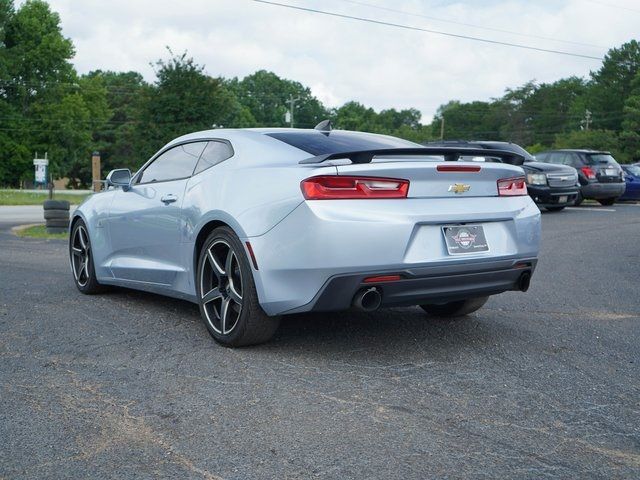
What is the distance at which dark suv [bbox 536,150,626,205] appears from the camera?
21.4 meters

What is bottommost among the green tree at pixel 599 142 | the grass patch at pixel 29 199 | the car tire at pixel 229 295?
the grass patch at pixel 29 199

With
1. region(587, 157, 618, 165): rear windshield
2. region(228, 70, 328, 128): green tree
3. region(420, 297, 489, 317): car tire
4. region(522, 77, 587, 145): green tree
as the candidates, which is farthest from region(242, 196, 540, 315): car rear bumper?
region(228, 70, 328, 128): green tree

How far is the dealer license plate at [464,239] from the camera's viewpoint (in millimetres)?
4676

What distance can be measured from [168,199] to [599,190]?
710 inches

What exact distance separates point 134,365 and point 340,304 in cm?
128

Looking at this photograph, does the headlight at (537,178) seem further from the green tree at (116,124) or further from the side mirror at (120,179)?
the green tree at (116,124)

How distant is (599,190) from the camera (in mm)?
21391

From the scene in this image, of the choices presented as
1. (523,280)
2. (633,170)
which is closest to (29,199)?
(633,170)

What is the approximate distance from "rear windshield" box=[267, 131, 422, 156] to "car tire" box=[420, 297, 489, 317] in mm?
1299

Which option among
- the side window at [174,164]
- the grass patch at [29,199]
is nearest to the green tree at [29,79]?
the grass patch at [29,199]

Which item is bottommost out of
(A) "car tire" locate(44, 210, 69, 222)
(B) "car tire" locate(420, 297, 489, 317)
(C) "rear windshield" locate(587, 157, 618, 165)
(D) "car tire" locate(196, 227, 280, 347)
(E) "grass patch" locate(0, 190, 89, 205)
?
(E) "grass patch" locate(0, 190, 89, 205)

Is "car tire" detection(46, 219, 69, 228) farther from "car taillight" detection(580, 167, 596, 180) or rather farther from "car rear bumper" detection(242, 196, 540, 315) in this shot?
"car taillight" detection(580, 167, 596, 180)

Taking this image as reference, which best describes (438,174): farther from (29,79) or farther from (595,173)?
(29,79)

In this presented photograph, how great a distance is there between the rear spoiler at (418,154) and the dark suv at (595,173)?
55.8ft
